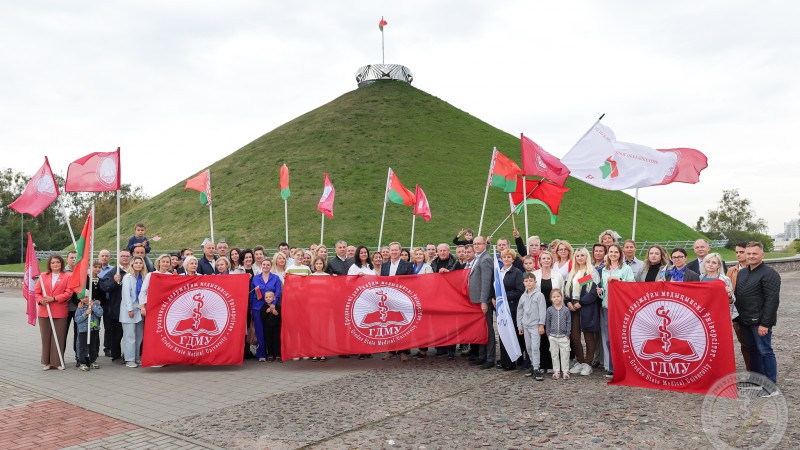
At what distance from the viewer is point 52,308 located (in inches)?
366

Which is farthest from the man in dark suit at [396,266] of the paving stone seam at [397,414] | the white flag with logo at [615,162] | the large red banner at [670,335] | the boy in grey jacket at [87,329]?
the boy in grey jacket at [87,329]

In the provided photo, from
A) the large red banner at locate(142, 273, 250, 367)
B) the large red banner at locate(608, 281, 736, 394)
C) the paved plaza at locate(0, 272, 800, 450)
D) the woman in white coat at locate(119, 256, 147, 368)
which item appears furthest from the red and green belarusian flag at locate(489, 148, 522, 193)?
the woman in white coat at locate(119, 256, 147, 368)

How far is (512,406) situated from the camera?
6824 millimetres

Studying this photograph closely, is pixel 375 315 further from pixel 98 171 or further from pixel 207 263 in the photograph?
pixel 98 171

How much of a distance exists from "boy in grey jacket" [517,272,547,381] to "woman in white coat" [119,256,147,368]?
21.1 feet

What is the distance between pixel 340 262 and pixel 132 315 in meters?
3.94

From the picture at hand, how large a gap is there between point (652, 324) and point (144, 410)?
6.75 meters

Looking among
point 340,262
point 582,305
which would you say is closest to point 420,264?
point 340,262

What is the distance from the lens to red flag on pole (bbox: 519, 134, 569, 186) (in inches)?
500

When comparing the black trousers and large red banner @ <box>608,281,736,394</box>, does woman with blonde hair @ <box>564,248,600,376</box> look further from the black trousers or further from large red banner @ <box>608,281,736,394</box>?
the black trousers

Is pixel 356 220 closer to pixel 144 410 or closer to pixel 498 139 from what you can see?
pixel 498 139

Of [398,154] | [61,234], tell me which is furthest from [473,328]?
[61,234]

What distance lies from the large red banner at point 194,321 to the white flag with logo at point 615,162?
7.47 meters

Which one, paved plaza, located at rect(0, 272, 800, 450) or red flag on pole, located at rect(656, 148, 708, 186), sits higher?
red flag on pole, located at rect(656, 148, 708, 186)
